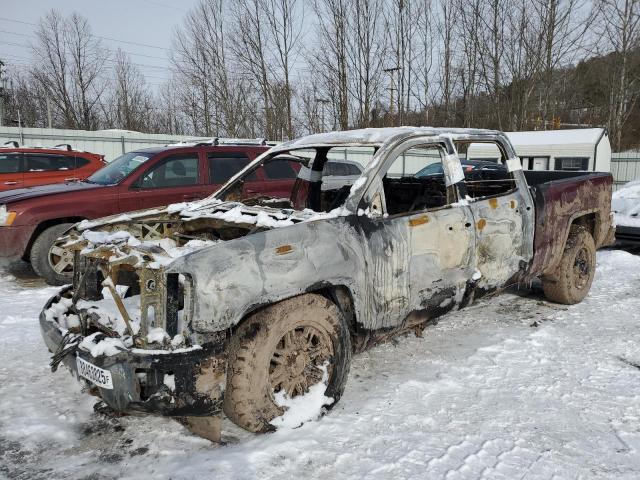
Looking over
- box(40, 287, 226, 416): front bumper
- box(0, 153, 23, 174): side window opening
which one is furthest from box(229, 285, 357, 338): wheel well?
box(0, 153, 23, 174): side window opening

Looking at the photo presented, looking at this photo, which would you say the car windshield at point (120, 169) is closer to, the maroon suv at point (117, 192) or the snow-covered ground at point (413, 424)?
the maroon suv at point (117, 192)

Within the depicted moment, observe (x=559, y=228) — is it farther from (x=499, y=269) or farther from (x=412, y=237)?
(x=412, y=237)

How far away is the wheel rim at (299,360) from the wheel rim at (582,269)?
3.55m

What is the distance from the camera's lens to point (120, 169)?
7.17m

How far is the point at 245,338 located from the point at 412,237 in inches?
55.4

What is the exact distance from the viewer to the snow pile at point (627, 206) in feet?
26.9

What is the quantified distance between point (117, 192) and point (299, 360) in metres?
4.66

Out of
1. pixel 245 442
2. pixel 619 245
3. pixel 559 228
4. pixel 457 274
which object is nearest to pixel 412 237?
pixel 457 274

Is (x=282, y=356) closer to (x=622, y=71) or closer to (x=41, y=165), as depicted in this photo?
(x=41, y=165)

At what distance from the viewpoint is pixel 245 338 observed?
278cm

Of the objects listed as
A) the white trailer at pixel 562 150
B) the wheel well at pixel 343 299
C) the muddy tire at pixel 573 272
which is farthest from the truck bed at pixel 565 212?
the white trailer at pixel 562 150

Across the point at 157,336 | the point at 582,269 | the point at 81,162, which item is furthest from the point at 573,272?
the point at 81,162

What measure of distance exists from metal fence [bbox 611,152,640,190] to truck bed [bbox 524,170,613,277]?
1881cm

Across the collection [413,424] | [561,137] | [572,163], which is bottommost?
[413,424]
